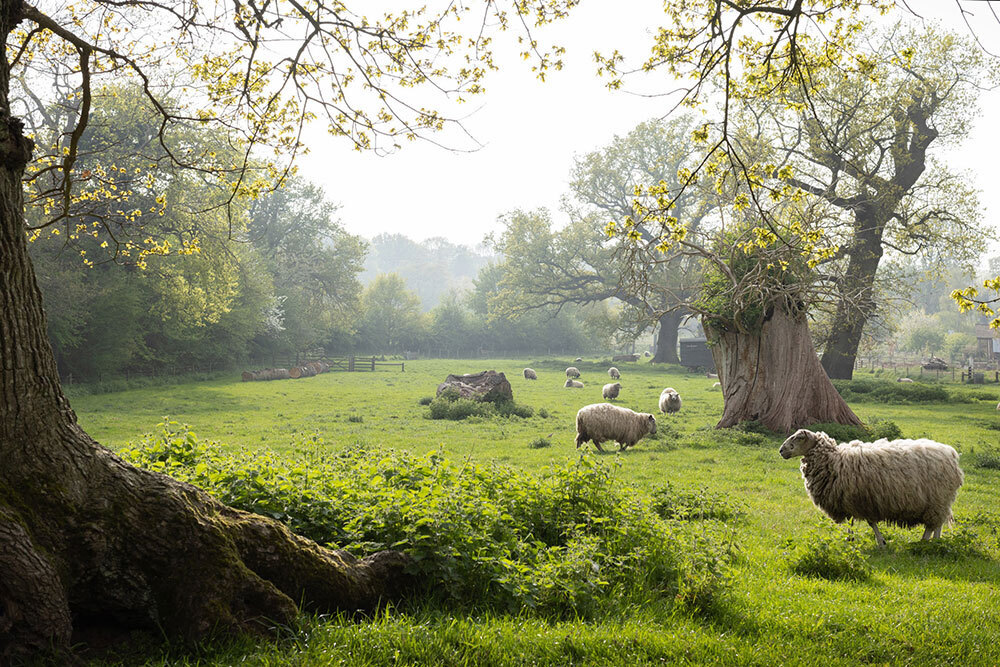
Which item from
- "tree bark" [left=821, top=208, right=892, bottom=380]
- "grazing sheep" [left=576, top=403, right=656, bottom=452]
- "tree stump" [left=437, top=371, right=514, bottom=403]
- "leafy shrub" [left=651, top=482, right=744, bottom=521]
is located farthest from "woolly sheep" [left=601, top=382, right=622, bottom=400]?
"leafy shrub" [left=651, top=482, right=744, bottom=521]

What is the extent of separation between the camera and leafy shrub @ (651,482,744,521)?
8.66 metres

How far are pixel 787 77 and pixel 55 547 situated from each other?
7.45m

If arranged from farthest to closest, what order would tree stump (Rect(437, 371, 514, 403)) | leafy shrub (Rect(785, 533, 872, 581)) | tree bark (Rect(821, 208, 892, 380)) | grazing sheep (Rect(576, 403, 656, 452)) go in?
tree bark (Rect(821, 208, 892, 380)) → tree stump (Rect(437, 371, 514, 403)) → grazing sheep (Rect(576, 403, 656, 452)) → leafy shrub (Rect(785, 533, 872, 581))

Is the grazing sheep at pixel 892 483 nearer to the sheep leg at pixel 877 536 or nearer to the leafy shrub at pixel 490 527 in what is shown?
the sheep leg at pixel 877 536

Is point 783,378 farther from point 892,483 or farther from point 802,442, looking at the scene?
point 892,483

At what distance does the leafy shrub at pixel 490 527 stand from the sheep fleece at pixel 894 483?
8.34ft

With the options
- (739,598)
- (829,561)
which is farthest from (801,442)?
(739,598)

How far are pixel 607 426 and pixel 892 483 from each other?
25.8 feet

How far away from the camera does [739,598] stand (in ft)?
17.8

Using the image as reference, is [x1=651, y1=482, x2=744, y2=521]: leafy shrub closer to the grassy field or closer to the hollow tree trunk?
the grassy field

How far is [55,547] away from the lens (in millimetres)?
3719

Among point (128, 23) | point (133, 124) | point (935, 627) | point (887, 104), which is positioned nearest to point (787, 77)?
point (935, 627)

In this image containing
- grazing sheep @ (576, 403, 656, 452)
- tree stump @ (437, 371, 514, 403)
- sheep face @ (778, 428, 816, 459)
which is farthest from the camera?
tree stump @ (437, 371, 514, 403)

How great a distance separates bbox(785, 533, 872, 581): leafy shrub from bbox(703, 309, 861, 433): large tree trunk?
34.0ft
